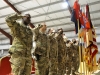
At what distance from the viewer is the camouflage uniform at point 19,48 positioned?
2321 millimetres

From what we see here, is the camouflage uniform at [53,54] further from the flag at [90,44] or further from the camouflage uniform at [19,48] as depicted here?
the flag at [90,44]

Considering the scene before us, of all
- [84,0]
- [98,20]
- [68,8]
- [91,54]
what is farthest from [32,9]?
[91,54]

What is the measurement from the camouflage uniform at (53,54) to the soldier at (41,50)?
0.58ft

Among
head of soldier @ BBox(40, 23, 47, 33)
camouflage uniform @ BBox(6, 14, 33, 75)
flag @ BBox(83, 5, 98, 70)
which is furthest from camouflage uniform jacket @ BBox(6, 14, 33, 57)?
flag @ BBox(83, 5, 98, 70)

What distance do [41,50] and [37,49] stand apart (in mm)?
64

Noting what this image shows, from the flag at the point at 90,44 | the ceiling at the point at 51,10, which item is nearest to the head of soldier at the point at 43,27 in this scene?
the flag at the point at 90,44

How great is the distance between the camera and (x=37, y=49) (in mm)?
2740

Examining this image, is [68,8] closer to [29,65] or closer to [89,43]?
[89,43]

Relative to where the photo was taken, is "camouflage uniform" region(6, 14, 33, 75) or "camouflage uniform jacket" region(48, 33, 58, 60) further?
"camouflage uniform jacket" region(48, 33, 58, 60)

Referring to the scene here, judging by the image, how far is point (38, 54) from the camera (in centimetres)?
273

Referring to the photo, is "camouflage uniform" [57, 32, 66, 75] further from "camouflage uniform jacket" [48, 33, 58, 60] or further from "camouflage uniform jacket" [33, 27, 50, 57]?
"camouflage uniform jacket" [33, 27, 50, 57]

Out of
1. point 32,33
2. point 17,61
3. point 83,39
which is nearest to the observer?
point 17,61

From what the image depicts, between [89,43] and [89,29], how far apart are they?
14.5 inches

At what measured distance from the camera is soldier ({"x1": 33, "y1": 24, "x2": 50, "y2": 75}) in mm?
2709
